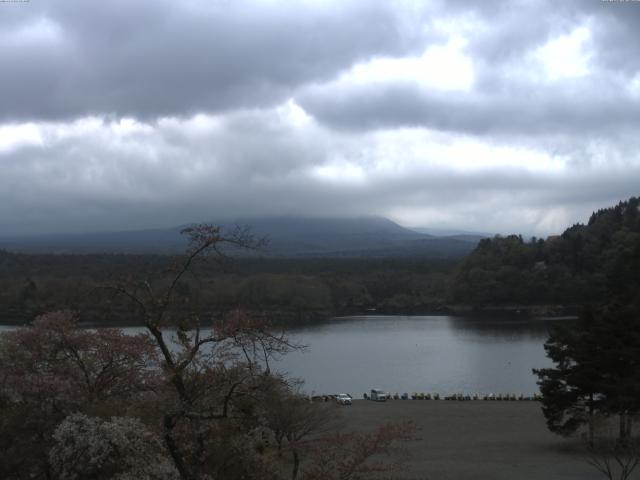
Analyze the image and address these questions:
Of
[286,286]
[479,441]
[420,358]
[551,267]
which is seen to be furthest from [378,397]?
[551,267]

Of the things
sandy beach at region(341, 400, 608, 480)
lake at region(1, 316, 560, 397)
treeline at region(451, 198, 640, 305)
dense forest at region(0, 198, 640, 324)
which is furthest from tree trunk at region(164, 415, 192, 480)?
treeline at region(451, 198, 640, 305)

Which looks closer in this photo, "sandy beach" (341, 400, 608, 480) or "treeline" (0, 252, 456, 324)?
"sandy beach" (341, 400, 608, 480)

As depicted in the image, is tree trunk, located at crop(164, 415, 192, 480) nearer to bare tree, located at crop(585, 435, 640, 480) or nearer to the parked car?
bare tree, located at crop(585, 435, 640, 480)

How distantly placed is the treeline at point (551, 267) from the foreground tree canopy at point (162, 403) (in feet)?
211

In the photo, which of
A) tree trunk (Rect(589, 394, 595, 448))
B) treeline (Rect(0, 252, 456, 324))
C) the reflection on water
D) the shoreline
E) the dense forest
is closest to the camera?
tree trunk (Rect(589, 394, 595, 448))

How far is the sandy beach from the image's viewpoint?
14945mm

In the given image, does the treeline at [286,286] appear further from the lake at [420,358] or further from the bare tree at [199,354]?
the bare tree at [199,354]

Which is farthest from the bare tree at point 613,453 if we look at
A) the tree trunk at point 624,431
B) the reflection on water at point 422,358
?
the reflection on water at point 422,358

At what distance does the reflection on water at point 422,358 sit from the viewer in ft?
104

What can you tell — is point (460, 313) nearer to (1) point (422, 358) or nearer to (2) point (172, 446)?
(1) point (422, 358)

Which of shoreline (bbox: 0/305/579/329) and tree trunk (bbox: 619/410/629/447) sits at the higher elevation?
tree trunk (bbox: 619/410/629/447)

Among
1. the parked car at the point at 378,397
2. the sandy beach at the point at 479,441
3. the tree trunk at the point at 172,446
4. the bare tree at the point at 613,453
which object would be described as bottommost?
the parked car at the point at 378,397

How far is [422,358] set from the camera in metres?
39.6

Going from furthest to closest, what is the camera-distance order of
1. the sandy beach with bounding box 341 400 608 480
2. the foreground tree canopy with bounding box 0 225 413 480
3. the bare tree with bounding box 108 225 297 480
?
the sandy beach with bounding box 341 400 608 480 < the foreground tree canopy with bounding box 0 225 413 480 < the bare tree with bounding box 108 225 297 480
